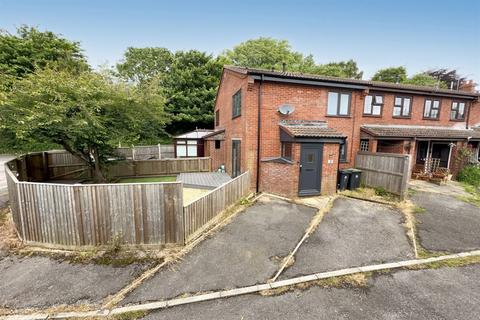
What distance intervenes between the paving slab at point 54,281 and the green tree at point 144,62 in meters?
33.8

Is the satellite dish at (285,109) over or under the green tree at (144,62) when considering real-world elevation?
under

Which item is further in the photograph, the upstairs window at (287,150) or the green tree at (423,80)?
the green tree at (423,80)

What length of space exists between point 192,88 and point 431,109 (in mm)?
23445

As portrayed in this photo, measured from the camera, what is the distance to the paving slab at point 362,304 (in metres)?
A: 3.27

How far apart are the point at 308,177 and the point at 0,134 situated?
13.6 metres

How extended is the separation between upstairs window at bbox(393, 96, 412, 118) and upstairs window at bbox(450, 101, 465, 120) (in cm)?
406

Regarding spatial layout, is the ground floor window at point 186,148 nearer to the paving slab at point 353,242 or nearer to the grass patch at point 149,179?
the grass patch at point 149,179

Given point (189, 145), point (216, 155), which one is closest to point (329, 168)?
point (216, 155)

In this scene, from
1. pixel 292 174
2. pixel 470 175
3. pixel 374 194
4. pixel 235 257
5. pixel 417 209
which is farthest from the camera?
pixel 470 175

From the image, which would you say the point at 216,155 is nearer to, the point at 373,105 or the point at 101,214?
the point at 101,214

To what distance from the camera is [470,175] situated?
12.4 metres

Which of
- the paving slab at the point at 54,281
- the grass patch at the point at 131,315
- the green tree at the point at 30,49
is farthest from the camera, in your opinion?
the green tree at the point at 30,49

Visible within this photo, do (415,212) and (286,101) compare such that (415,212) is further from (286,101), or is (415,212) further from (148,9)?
(148,9)

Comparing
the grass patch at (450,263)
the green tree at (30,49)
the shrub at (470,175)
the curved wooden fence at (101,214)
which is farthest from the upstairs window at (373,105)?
the green tree at (30,49)
